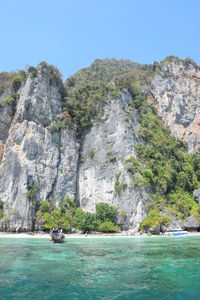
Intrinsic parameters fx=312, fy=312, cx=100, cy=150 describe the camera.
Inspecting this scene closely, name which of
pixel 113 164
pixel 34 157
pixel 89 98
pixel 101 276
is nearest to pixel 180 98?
pixel 89 98

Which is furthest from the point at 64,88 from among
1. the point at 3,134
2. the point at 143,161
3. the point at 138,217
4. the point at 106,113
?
the point at 138,217

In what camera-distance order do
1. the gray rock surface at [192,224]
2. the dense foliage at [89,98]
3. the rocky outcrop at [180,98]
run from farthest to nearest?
1. the rocky outcrop at [180,98]
2. the dense foliage at [89,98]
3. the gray rock surface at [192,224]

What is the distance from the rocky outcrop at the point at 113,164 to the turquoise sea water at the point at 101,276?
85.4 feet

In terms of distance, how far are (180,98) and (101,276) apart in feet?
192

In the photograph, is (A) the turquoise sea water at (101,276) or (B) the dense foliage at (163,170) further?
(B) the dense foliage at (163,170)

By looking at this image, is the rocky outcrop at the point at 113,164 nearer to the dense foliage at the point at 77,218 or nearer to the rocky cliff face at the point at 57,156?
the rocky cliff face at the point at 57,156

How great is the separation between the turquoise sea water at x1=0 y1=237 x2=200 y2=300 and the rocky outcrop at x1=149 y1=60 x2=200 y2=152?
46.5 metres

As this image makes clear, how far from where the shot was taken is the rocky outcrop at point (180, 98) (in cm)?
6438

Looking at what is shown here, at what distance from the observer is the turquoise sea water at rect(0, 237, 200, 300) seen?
36.3 feet

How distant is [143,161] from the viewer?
51.2 metres

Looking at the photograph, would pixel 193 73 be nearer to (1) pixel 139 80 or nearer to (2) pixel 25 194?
(1) pixel 139 80

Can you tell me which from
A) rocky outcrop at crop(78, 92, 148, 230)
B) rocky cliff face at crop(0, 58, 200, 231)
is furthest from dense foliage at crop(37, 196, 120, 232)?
rocky outcrop at crop(78, 92, 148, 230)

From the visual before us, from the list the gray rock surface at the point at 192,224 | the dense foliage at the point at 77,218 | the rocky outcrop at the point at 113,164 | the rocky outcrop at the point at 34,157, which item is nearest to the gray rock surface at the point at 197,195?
the gray rock surface at the point at 192,224

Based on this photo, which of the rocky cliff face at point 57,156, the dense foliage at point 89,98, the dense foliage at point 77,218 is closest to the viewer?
the dense foliage at point 77,218
